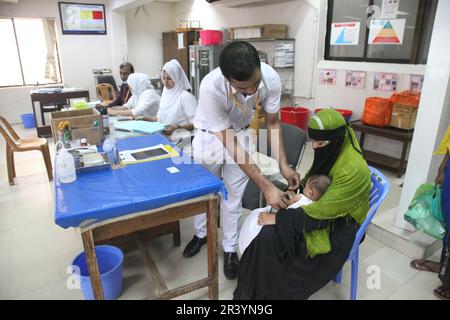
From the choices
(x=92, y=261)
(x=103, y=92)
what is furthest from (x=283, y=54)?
(x=92, y=261)

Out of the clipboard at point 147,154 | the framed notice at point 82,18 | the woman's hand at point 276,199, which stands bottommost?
the woman's hand at point 276,199

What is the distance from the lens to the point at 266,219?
5.27 feet

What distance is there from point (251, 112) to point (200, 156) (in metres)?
0.42

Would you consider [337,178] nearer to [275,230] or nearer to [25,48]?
[275,230]

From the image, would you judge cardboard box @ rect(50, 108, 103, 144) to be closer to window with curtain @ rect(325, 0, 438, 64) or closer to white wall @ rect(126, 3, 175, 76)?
window with curtain @ rect(325, 0, 438, 64)

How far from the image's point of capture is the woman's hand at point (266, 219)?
1586 millimetres

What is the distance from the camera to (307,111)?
15.7ft

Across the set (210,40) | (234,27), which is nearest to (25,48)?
(210,40)

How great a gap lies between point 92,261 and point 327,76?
4052mm

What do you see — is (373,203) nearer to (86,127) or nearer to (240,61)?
(240,61)

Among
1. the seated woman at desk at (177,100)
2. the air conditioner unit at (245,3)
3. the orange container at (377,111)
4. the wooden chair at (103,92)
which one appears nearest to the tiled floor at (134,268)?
the seated woman at desk at (177,100)

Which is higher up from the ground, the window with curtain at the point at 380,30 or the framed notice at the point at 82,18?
the framed notice at the point at 82,18

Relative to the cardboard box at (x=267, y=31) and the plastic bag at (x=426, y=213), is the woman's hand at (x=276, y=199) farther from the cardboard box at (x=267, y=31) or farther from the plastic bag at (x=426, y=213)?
the cardboard box at (x=267, y=31)

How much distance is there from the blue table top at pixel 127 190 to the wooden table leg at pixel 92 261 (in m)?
0.07
